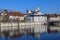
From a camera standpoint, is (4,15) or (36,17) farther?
(36,17)

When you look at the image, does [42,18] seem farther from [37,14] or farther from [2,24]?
[2,24]

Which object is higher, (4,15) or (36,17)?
(4,15)

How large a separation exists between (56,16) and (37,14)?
15.9 m

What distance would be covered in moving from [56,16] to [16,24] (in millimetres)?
33668

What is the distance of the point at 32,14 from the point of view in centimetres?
8100

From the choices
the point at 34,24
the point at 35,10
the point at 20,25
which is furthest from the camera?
the point at 35,10

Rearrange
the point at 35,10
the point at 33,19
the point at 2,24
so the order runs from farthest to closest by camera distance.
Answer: the point at 35,10 → the point at 33,19 → the point at 2,24

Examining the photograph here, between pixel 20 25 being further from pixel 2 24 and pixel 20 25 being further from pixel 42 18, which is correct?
pixel 42 18

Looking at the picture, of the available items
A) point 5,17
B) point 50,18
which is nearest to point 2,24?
point 5,17

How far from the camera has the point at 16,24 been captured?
63.8 meters

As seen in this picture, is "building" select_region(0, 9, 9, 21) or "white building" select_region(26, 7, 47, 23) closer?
"building" select_region(0, 9, 9, 21)

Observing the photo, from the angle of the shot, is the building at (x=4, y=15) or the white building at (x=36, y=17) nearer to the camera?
the building at (x=4, y=15)

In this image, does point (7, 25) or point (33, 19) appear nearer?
point (7, 25)

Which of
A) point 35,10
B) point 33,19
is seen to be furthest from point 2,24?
point 35,10
